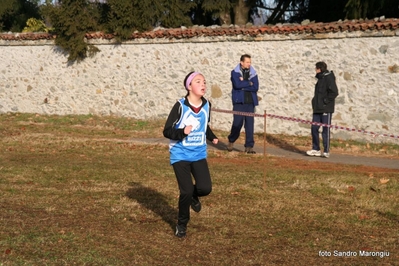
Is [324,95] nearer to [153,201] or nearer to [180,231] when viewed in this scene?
[153,201]

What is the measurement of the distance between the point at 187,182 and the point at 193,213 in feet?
4.58

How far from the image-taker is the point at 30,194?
9.70 meters

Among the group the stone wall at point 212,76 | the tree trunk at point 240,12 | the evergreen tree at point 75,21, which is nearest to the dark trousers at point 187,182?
the stone wall at point 212,76

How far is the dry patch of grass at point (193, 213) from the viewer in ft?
22.5

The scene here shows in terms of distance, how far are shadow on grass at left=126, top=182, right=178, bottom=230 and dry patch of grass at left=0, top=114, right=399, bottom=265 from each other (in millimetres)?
13

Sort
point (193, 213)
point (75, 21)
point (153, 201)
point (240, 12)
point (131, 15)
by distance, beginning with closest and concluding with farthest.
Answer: point (193, 213), point (153, 201), point (131, 15), point (75, 21), point (240, 12)

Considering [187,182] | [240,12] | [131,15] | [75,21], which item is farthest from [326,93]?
[240,12]

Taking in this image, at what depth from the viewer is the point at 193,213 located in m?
8.70

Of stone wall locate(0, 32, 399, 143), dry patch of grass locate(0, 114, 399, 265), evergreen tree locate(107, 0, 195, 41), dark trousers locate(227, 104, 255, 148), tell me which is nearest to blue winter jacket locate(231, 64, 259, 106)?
dark trousers locate(227, 104, 255, 148)

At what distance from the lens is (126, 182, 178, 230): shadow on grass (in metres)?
8.53

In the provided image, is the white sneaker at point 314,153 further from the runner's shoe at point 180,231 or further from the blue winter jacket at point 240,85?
the runner's shoe at point 180,231

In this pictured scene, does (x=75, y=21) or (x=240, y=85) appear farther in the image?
(x=75, y=21)

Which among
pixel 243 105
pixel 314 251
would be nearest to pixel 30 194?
pixel 314 251

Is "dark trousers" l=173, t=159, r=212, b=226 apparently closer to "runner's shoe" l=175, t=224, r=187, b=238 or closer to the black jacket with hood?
"runner's shoe" l=175, t=224, r=187, b=238
